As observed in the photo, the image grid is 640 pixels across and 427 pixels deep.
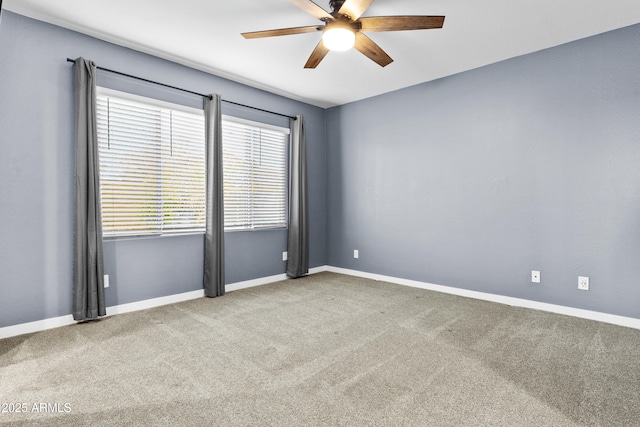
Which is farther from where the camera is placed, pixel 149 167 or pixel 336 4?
pixel 149 167

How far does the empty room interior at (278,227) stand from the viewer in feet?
6.55

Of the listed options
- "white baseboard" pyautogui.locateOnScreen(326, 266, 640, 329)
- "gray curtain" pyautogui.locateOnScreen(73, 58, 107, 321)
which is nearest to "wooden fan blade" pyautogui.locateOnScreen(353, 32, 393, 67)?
"gray curtain" pyautogui.locateOnScreen(73, 58, 107, 321)

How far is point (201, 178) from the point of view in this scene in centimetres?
391

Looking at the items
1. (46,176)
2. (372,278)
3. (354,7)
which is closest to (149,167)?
(46,176)

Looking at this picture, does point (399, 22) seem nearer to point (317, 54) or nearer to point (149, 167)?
point (317, 54)

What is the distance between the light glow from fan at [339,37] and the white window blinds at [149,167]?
1.96 metres

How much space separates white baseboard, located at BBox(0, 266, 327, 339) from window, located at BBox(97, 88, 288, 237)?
712 millimetres

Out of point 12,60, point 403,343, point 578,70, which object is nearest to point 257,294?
point 403,343

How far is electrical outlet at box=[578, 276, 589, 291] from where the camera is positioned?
3.16 m

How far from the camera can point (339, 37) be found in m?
2.49

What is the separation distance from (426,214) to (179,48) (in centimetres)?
341

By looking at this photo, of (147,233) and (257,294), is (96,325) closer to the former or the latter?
(147,233)

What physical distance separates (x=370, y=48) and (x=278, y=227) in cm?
272

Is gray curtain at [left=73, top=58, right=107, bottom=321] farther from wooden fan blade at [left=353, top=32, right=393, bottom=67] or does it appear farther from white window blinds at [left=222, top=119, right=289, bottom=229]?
wooden fan blade at [left=353, top=32, right=393, bottom=67]
